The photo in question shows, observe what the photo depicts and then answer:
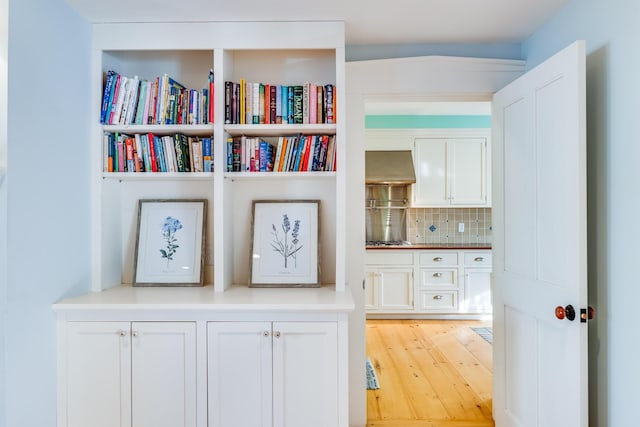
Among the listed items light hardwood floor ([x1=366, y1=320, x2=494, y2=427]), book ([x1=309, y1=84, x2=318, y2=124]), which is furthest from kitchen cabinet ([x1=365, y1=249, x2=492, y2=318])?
book ([x1=309, y1=84, x2=318, y2=124])

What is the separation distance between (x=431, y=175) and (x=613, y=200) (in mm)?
3409

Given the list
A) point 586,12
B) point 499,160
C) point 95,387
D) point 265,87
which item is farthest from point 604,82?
point 95,387

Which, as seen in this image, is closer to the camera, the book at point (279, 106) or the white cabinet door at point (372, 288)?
the book at point (279, 106)

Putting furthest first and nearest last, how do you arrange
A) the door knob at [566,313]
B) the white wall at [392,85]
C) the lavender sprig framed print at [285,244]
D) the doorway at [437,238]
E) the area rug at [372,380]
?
the doorway at [437,238], the area rug at [372,380], the white wall at [392,85], the lavender sprig framed print at [285,244], the door knob at [566,313]

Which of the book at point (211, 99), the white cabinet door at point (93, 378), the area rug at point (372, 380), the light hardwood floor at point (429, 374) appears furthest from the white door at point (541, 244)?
the white cabinet door at point (93, 378)

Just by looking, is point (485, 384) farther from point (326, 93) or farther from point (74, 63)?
point (74, 63)

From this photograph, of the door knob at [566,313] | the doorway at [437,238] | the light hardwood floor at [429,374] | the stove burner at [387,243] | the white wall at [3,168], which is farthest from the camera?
the stove burner at [387,243]

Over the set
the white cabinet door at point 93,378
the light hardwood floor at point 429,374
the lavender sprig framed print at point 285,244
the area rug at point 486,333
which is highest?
the lavender sprig framed print at point 285,244

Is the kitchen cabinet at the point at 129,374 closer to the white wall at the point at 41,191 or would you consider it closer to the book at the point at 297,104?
the white wall at the point at 41,191

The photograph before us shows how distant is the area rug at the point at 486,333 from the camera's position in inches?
168

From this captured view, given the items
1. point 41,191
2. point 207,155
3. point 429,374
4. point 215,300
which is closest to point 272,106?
point 207,155

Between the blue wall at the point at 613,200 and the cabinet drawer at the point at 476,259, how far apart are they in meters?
2.99

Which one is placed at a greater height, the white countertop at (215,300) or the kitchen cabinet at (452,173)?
the kitchen cabinet at (452,173)

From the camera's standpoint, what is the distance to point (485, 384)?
125 inches
